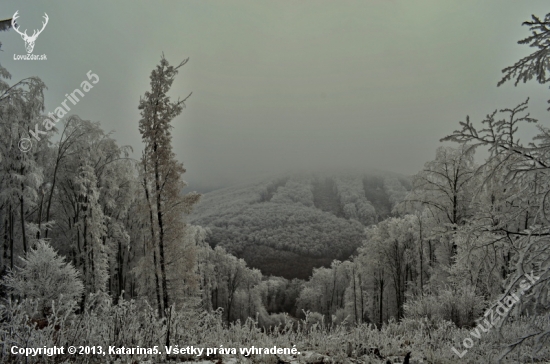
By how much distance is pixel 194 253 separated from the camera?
559 inches

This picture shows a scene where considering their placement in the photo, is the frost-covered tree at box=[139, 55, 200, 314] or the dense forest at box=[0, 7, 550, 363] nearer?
the dense forest at box=[0, 7, 550, 363]

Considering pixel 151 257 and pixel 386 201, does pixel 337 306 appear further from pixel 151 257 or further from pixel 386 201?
pixel 386 201

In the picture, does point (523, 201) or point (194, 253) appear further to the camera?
point (194, 253)

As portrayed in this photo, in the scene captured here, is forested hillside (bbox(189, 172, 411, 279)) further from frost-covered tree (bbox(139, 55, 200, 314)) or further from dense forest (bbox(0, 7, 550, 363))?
frost-covered tree (bbox(139, 55, 200, 314))

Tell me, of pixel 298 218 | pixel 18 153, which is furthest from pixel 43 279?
pixel 298 218

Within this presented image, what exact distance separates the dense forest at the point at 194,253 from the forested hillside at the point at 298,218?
41353mm

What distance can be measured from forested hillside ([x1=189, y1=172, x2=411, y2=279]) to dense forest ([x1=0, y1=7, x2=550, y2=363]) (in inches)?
1628

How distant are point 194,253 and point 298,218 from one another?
317 feet

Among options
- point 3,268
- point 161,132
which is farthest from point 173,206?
point 3,268

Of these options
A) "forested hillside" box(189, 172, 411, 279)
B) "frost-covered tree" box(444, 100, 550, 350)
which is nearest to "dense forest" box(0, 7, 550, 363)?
"frost-covered tree" box(444, 100, 550, 350)

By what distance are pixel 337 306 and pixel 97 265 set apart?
128 ft

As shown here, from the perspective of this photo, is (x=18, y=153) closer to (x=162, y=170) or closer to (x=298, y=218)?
(x=162, y=170)

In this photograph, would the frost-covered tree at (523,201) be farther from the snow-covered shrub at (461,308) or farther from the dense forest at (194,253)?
the snow-covered shrub at (461,308)

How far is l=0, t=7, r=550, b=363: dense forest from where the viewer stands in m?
3.99
